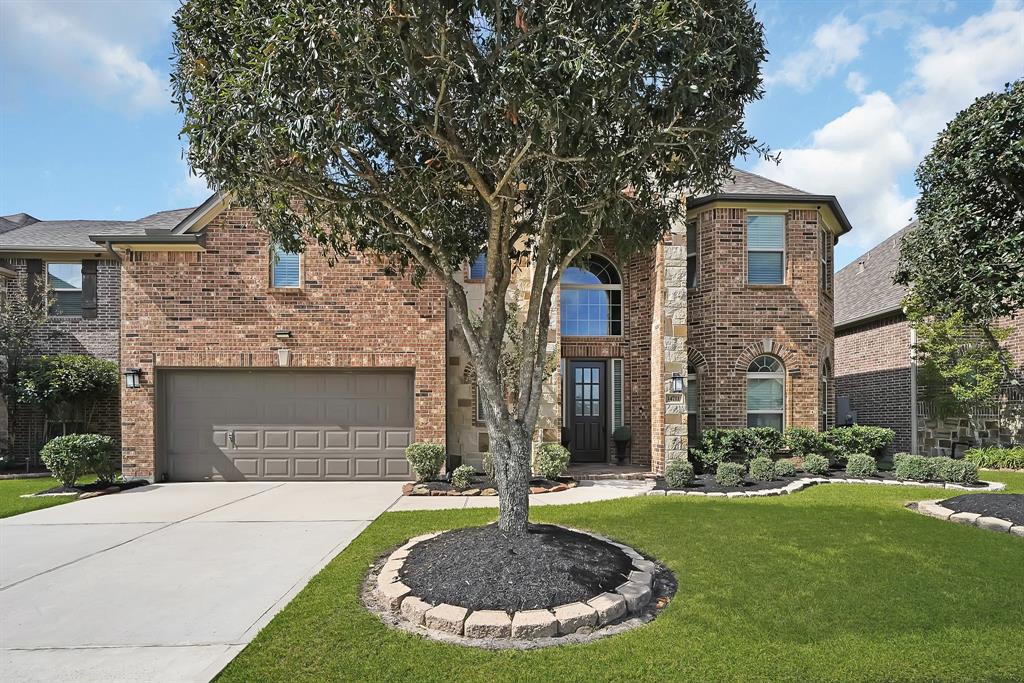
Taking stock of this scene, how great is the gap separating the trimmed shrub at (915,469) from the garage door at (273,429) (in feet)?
30.5

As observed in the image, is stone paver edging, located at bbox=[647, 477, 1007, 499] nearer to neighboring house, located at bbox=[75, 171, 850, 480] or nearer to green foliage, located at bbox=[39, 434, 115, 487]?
neighboring house, located at bbox=[75, 171, 850, 480]

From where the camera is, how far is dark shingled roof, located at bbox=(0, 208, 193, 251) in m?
12.6

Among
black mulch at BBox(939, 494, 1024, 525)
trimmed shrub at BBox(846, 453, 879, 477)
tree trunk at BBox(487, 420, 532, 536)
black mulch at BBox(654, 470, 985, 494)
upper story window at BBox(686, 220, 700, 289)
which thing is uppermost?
upper story window at BBox(686, 220, 700, 289)

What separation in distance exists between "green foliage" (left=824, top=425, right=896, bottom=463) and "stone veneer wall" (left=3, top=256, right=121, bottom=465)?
16165mm

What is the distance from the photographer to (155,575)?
200 inches

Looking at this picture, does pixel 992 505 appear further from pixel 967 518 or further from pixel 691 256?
pixel 691 256

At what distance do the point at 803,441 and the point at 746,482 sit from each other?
2466 mm

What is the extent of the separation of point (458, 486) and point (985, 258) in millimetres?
8056

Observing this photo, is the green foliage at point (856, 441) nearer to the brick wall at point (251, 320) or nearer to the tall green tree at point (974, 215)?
the tall green tree at point (974, 215)

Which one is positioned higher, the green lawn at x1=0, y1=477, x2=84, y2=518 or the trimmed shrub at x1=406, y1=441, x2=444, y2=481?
the trimmed shrub at x1=406, y1=441, x2=444, y2=481

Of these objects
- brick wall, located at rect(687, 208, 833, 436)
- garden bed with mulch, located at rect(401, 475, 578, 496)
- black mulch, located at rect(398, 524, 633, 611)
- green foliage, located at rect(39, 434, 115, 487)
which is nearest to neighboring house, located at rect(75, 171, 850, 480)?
green foliage, located at rect(39, 434, 115, 487)

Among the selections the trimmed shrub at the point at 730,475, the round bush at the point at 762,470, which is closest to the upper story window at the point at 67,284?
the trimmed shrub at the point at 730,475

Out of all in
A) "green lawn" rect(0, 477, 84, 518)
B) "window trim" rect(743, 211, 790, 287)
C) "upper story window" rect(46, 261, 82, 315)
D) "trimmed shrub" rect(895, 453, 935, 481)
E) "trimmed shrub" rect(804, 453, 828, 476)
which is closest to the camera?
"green lawn" rect(0, 477, 84, 518)

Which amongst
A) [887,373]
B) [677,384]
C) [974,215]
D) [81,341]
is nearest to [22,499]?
[81,341]
